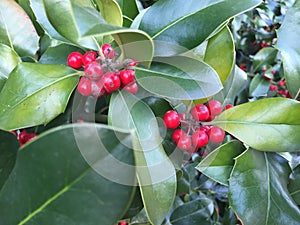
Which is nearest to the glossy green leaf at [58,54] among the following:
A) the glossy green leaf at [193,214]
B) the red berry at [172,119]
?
the red berry at [172,119]

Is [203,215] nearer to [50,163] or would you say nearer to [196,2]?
[196,2]

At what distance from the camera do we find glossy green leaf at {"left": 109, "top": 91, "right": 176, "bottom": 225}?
0.63m

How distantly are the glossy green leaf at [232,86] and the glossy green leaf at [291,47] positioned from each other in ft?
0.41

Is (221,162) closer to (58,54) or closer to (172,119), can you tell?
(172,119)

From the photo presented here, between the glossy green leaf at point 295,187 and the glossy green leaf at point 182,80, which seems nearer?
the glossy green leaf at point 182,80

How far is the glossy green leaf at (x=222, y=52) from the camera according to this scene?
0.75m

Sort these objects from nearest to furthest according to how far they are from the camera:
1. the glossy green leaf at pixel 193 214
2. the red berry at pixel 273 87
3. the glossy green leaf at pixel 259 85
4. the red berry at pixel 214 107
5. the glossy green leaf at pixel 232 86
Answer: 1. the red berry at pixel 214 107
2. the glossy green leaf at pixel 232 86
3. the glossy green leaf at pixel 193 214
4. the glossy green leaf at pixel 259 85
5. the red berry at pixel 273 87

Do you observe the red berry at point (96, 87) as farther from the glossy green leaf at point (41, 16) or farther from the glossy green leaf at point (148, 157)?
the glossy green leaf at point (41, 16)

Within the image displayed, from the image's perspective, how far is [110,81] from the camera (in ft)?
2.21

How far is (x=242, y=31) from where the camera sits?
1729 mm

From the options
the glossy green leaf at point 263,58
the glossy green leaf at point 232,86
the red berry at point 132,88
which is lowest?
the glossy green leaf at point 263,58

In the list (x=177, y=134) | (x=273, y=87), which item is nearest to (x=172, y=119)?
(x=177, y=134)

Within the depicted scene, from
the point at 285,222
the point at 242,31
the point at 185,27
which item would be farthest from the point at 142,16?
the point at 242,31

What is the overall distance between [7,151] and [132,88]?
25 centimetres
